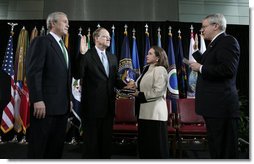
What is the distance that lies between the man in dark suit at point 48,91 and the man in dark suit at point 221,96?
3.58ft

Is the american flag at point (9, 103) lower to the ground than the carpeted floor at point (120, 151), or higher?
higher

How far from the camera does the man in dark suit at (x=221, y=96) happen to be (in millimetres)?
1794

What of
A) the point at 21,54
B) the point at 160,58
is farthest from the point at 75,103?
the point at 160,58

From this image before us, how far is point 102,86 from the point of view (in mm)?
2230

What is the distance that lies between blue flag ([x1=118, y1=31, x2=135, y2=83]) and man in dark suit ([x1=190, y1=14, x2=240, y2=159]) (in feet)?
8.11

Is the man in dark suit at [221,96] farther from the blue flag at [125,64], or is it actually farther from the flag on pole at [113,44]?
the flag on pole at [113,44]

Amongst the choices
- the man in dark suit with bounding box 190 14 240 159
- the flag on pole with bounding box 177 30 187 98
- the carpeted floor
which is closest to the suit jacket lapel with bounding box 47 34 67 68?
the man in dark suit with bounding box 190 14 240 159

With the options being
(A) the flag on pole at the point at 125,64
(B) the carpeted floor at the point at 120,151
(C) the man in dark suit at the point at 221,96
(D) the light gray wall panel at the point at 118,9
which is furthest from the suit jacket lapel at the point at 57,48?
(A) the flag on pole at the point at 125,64

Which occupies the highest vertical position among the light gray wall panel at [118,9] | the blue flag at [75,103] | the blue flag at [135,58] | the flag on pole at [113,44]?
the light gray wall panel at [118,9]

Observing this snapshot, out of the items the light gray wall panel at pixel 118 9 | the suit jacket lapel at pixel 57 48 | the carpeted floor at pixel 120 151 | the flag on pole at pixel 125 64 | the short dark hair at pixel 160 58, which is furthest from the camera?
the flag on pole at pixel 125 64

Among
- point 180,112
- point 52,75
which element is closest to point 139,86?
point 52,75

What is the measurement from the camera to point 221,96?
1823 millimetres

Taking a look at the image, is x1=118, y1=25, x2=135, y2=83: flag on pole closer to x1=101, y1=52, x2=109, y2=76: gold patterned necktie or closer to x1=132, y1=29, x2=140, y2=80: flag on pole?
x1=132, y1=29, x2=140, y2=80: flag on pole

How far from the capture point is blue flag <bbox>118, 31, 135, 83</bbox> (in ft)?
14.1
